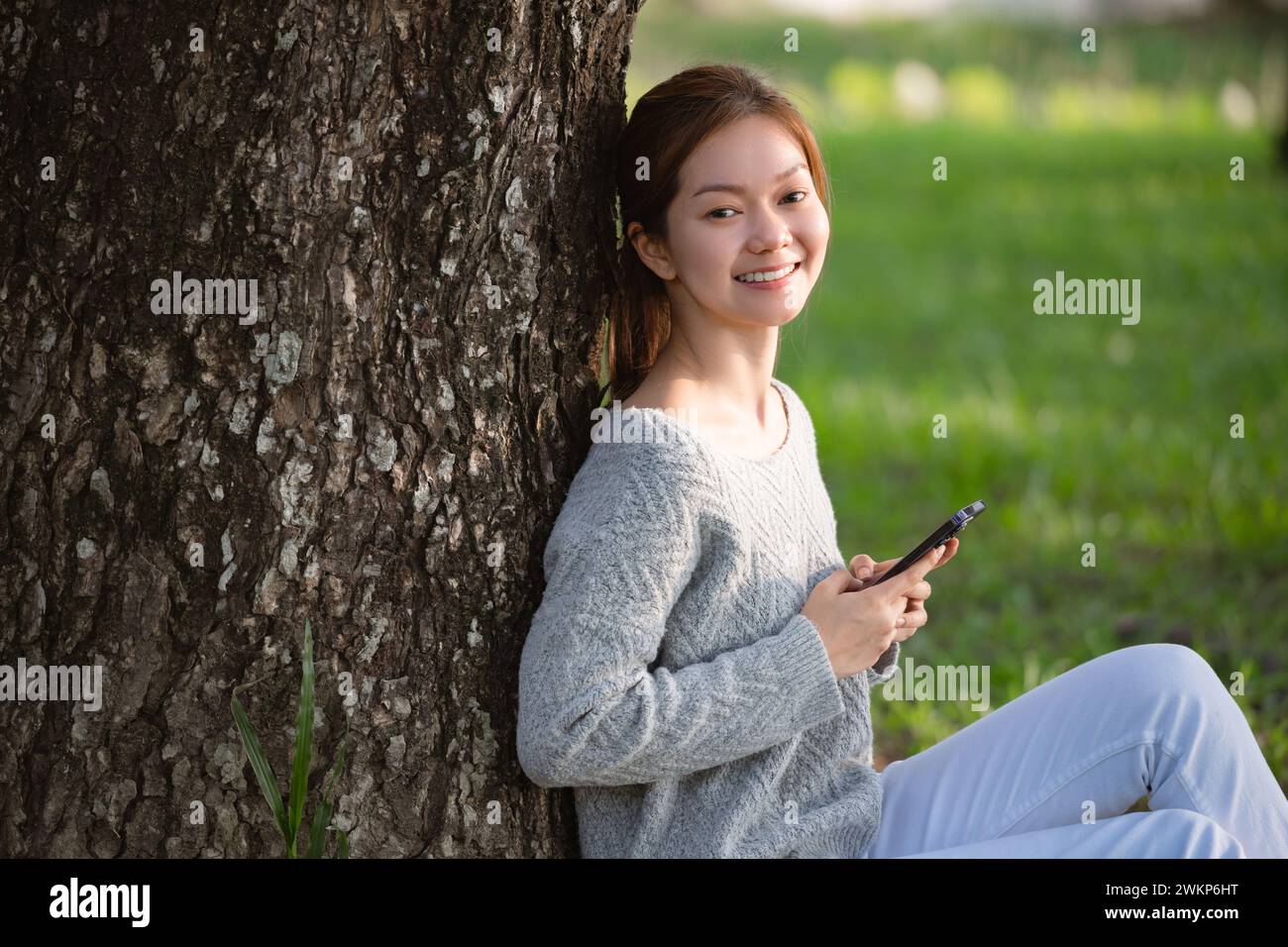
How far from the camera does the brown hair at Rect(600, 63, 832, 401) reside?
2.22m

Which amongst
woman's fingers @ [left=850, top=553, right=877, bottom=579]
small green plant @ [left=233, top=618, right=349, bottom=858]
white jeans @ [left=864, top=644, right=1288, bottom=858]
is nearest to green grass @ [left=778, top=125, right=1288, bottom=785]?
white jeans @ [left=864, top=644, right=1288, bottom=858]

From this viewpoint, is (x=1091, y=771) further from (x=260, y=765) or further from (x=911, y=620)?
(x=260, y=765)

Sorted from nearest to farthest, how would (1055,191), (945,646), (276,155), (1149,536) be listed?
(276,155), (945,646), (1149,536), (1055,191)

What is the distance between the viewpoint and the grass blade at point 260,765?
202cm

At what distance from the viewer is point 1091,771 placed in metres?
2.32

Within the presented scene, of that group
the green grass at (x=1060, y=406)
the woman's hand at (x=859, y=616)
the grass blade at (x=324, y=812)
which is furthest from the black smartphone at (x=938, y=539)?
the green grass at (x=1060, y=406)

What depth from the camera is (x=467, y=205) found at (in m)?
2.10

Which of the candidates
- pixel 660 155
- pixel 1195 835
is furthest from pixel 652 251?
pixel 1195 835

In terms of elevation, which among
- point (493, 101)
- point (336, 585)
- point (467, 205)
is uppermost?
point (493, 101)

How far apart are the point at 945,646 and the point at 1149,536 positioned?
108 centimetres

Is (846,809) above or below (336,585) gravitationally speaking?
below

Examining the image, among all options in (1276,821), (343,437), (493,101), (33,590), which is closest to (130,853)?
(33,590)

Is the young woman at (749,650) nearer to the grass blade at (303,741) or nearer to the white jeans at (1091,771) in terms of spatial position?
the white jeans at (1091,771)

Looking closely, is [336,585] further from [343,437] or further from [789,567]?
[789,567]
